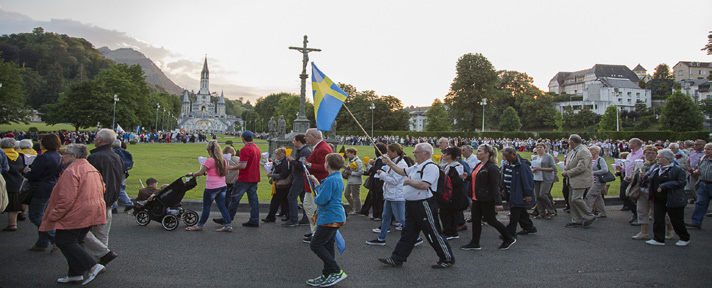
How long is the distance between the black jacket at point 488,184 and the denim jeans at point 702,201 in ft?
16.6

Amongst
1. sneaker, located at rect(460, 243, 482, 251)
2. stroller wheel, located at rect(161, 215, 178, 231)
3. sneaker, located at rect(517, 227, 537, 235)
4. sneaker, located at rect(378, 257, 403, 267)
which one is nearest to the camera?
sneaker, located at rect(378, 257, 403, 267)

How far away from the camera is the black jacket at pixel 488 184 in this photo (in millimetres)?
6973

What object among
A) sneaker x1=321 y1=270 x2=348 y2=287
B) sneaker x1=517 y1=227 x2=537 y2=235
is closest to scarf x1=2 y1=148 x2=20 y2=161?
sneaker x1=321 y1=270 x2=348 y2=287

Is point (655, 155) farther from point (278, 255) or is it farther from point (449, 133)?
point (449, 133)

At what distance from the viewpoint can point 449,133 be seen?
61.6m

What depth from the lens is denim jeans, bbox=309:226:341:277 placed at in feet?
17.0

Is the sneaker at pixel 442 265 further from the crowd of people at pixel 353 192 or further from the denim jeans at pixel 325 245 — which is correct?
the denim jeans at pixel 325 245

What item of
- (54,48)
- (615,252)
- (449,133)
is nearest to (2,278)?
(615,252)

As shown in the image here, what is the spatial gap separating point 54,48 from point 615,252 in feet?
605

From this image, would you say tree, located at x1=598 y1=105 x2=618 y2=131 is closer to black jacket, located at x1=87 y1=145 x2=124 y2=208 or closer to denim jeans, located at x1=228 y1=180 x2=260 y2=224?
denim jeans, located at x1=228 y1=180 x2=260 y2=224

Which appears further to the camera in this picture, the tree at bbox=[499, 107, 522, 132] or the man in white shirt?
the tree at bbox=[499, 107, 522, 132]

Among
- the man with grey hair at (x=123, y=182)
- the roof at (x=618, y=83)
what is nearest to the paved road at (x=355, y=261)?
the man with grey hair at (x=123, y=182)

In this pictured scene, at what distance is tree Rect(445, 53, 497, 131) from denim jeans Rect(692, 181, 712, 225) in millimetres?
56506

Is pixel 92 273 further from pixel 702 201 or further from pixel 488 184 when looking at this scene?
pixel 702 201
